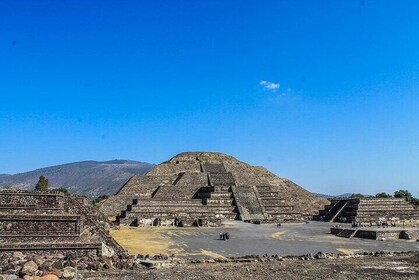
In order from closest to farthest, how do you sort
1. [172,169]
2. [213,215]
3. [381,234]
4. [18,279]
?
1. [18,279]
2. [381,234]
3. [213,215]
4. [172,169]

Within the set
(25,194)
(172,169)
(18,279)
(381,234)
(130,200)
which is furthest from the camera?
(172,169)

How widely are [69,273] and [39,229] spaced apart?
142 inches

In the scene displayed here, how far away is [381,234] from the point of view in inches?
987

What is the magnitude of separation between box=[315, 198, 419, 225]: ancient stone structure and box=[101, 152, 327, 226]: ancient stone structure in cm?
383

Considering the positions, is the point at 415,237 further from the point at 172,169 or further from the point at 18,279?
the point at 172,169

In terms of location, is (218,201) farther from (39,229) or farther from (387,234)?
(39,229)

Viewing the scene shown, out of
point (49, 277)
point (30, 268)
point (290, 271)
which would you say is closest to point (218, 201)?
point (290, 271)

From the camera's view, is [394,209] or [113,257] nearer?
[113,257]

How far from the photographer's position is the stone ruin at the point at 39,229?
1378 cm

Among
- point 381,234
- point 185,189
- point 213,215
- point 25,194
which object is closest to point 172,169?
point 185,189

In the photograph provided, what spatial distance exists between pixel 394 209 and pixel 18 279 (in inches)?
1478

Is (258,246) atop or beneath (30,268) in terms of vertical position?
beneath

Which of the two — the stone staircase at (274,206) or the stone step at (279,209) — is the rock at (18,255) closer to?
the stone staircase at (274,206)

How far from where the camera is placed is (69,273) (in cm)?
1171
